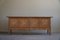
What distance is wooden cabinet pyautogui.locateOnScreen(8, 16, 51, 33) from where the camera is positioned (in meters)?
5.55

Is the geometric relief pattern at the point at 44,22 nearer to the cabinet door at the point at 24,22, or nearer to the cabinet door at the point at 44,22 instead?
the cabinet door at the point at 44,22

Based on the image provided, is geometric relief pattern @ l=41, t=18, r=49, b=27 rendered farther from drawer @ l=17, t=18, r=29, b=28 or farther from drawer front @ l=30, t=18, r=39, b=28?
drawer @ l=17, t=18, r=29, b=28

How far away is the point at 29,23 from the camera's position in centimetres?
560

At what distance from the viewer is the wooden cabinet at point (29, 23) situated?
5555 millimetres

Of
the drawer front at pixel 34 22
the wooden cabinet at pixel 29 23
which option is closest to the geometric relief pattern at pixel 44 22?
the wooden cabinet at pixel 29 23

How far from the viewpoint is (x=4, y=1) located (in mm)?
6668

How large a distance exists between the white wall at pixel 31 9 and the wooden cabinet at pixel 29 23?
3.49 ft

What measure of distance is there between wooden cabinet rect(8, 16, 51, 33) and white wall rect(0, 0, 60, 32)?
106 centimetres

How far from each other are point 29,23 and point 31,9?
4.22 ft

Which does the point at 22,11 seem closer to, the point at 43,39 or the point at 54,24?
the point at 54,24

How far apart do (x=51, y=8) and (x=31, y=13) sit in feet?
3.75

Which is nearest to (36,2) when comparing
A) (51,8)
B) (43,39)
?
(51,8)

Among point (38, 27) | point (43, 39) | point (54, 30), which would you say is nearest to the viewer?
point (43, 39)

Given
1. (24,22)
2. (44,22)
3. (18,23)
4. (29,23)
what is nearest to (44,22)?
(44,22)
